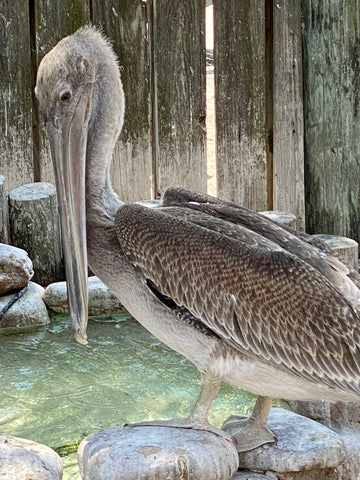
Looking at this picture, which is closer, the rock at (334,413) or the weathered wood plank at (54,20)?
Answer: the rock at (334,413)

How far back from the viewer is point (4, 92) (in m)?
6.93

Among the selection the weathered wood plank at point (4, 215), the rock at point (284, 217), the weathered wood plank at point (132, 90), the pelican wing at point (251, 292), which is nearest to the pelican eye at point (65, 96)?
the pelican wing at point (251, 292)

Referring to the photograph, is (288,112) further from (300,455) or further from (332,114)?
(300,455)

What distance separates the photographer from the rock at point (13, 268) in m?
6.44

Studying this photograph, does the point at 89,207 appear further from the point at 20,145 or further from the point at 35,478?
the point at 20,145

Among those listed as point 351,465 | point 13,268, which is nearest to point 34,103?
point 13,268

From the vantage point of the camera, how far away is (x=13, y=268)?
6.47 m

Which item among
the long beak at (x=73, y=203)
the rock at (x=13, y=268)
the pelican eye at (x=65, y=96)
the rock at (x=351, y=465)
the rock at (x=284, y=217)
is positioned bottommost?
the rock at (x=351, y=465)

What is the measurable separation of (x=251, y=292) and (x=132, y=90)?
343 cm

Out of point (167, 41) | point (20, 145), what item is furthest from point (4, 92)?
point (167, 41)

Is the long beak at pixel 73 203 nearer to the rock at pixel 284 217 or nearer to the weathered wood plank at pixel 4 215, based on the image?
the weathered wood plank at pixel 4 215

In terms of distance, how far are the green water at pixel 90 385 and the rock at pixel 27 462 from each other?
1.55ft

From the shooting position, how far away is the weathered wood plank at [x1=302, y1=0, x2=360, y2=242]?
7301 millimetres

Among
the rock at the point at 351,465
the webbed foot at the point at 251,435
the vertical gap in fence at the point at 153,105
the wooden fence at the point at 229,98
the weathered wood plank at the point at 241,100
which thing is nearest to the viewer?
the webbed foot at the point at 251,435
